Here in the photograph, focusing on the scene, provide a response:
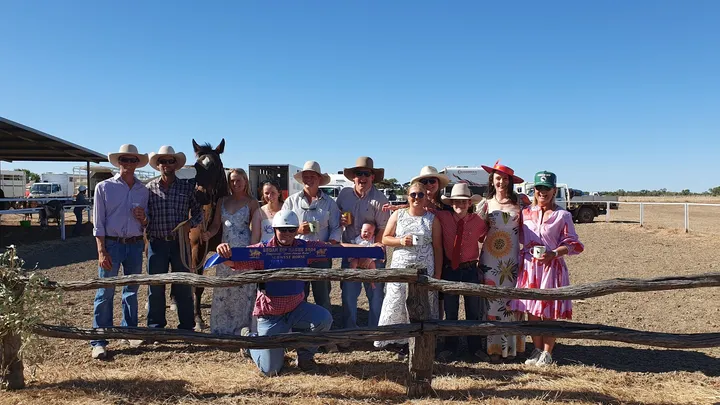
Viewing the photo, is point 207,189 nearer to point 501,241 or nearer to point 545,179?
point 501,241

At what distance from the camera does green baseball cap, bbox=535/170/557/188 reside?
3.76 meters

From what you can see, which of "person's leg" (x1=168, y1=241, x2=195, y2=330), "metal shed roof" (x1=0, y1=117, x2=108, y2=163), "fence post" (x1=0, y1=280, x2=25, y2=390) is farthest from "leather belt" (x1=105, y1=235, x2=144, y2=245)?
"metal shed roof" (x1=0, y1=117, x2=108, y2=163)

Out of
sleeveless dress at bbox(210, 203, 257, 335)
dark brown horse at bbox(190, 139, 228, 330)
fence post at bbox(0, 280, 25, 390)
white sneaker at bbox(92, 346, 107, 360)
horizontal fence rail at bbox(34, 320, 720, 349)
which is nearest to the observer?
fence post at bbox(0, 280, 25, 390)

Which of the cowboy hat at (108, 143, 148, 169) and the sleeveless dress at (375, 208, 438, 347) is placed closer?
the sleeveless dress at (375, 208, 438, 347)

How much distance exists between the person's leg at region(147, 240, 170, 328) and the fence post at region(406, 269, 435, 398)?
2.49 metres

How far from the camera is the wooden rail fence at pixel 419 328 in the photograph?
10.6ft

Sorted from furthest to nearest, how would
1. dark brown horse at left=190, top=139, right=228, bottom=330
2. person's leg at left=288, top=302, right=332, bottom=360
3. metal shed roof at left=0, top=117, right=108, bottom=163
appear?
metal shed roof at left=0, top=117, right=108, bottom=163 → dark brown horse at left=190, top=139, right=228, bottom=330 → person's leg at left=288, top=302, right=332, bottom=360

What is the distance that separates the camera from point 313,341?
11.1ft

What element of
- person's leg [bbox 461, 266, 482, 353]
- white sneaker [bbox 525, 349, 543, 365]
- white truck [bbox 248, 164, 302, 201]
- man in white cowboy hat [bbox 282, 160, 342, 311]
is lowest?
white sneaker [bbox 525, 349, 543, 365]

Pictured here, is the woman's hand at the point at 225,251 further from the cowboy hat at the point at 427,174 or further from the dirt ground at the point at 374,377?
the cowboy hat at the point at 427,174

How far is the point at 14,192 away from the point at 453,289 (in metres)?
30.3

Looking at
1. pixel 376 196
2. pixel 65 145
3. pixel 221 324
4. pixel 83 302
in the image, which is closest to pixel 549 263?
pixel 376 196

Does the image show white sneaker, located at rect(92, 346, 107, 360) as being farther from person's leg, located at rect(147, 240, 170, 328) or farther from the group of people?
person's leg, located at rect(147, 240, 170, 328)

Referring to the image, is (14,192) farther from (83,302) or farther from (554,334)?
(554,334)
